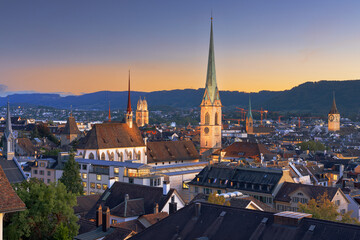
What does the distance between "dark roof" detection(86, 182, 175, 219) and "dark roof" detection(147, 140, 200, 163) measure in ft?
144

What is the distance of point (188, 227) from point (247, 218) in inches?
136

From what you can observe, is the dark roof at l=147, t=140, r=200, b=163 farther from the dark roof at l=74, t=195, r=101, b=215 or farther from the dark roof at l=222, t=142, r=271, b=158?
the dark roof at l=74, t=195, r=101, b=215

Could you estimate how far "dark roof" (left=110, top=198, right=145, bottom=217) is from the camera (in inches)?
1663

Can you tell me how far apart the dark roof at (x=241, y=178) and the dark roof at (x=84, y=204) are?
1897 cm

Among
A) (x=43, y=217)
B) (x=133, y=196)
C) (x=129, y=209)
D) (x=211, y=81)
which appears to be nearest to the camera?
(x=43, y=217)

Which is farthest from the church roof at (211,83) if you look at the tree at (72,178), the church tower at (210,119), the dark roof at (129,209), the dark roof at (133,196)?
the dark roof at (129,209)

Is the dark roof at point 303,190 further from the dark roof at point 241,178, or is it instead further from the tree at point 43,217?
the tree at point 43,217

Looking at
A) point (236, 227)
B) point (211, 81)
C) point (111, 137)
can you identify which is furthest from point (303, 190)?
point (211, 81)

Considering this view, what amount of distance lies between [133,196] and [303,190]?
66.5 ft

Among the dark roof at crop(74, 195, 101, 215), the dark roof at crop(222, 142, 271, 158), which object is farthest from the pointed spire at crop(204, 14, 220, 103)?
the dark roof at crop(74, 195, 101, 215)

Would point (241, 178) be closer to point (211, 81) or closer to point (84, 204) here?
point (84, 204)

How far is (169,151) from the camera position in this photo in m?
94.6

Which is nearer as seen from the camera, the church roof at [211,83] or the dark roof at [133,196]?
the dark roof at [133,196]

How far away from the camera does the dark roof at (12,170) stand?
5997 cm
